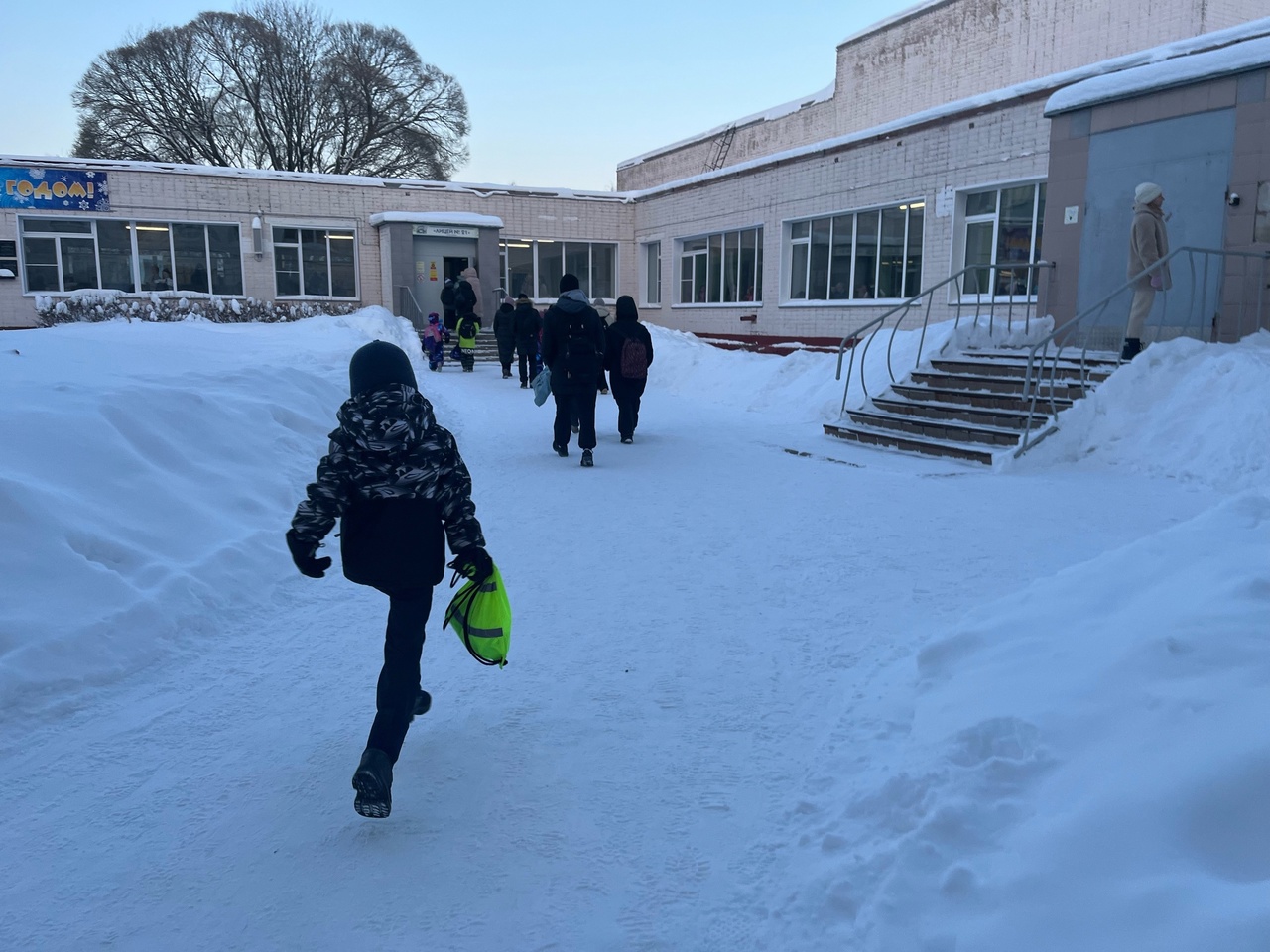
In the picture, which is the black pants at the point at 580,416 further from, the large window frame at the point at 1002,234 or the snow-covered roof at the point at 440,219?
the snow-covered roof at the point at 440,219

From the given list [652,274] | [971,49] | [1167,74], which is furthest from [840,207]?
[971,49]

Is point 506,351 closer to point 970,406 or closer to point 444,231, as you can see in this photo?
point 444,231

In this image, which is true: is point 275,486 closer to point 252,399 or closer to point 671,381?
point 252,399

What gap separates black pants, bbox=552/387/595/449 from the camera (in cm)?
904

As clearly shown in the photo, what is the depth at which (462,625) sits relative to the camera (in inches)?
130

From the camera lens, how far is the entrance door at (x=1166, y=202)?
31.8 feet

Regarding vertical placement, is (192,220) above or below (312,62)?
below

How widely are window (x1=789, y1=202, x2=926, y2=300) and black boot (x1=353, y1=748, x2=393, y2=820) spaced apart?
639 inches

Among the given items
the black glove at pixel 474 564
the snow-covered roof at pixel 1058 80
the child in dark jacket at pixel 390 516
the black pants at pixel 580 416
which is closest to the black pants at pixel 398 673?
the child in dark jacket at pixel 390 516

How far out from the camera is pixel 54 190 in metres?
22.5

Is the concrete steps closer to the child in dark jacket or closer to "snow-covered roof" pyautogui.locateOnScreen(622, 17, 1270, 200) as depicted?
"snow-covered roof" pyautogui.locateOnScreen(622, 17, 1270, 200)

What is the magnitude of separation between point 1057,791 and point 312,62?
44817 millimetres

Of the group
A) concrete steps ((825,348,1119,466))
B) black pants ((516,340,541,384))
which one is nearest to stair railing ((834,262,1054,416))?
concrete steps ((825,348,1119,466))

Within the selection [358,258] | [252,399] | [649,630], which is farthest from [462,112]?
[649,630]
